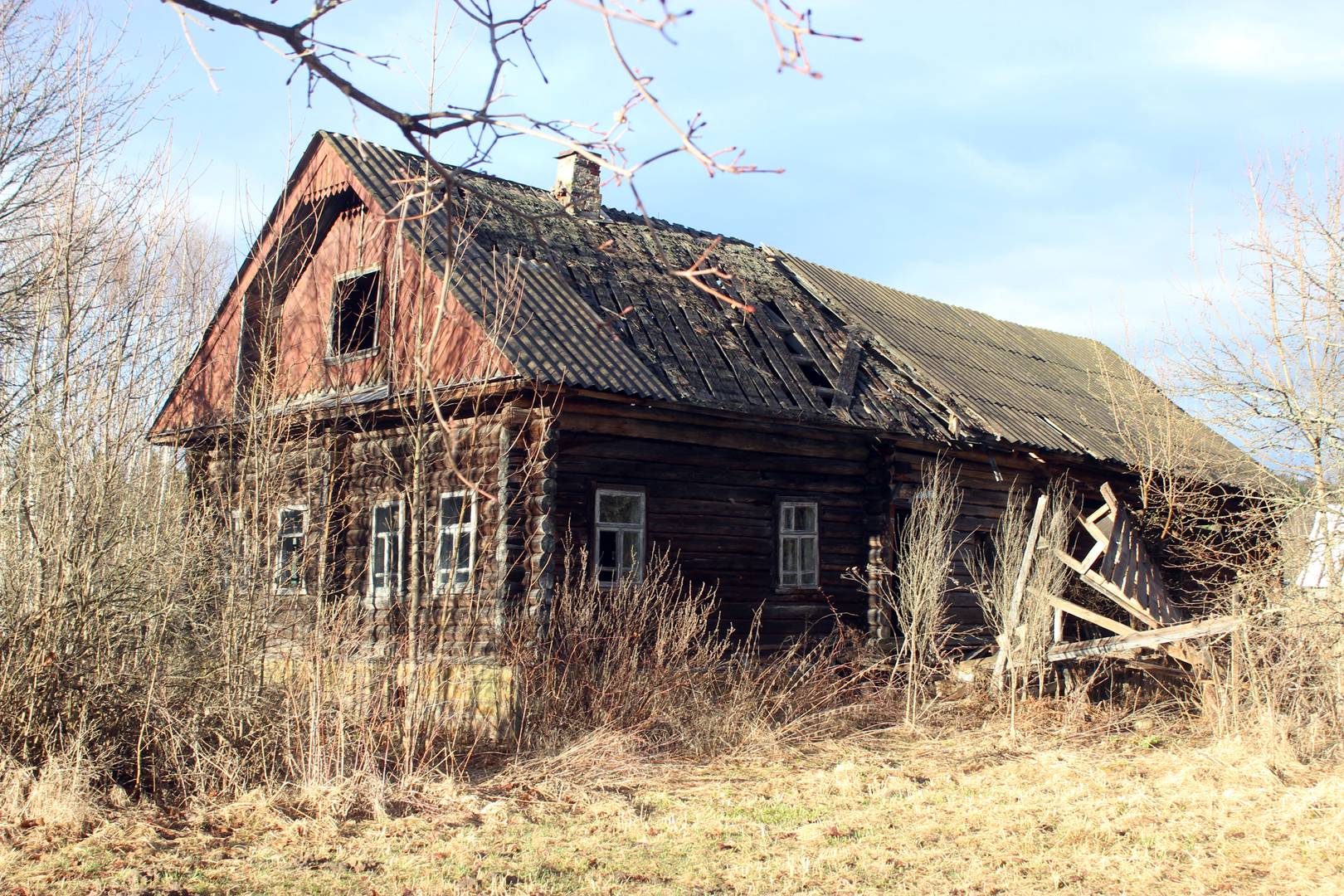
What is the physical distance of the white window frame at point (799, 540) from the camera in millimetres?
14766

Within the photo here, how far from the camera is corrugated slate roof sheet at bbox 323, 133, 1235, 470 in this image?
12727 millimetres

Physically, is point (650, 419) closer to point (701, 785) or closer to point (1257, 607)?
point (701, 785)

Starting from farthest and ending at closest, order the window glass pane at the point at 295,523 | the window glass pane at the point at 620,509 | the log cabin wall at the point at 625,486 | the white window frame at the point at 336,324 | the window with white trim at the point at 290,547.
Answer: the window glass pane at the point at 295,523 < the white window frame at the point at 336,324 < the window glass pane at the point at 620,509 < the log cabin wall at the point at 625,486 < the window with white trim at the point at 290,547

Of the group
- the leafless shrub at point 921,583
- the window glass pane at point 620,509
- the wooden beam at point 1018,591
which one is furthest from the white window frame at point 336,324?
the wooden beam at point 1018,591

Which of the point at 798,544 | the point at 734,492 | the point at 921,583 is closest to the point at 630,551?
the point at 734,492

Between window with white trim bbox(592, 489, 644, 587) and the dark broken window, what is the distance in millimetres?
3635

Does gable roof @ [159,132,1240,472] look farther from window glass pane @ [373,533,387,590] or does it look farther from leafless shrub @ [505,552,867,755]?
window glass pane @ [373,533,387,590]

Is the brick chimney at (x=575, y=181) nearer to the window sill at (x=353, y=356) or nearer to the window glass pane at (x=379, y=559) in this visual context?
the window sill at (x=353, y=356)

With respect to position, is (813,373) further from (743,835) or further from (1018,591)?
(743,835)

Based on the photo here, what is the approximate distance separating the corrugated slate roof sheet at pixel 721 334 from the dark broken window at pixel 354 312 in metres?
1.24

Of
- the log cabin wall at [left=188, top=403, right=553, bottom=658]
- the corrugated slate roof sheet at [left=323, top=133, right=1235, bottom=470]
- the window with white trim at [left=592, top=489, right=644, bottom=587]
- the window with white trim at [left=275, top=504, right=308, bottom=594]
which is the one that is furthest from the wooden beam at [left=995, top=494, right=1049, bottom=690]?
the window with white trim at [left=275, top=504, right=308, bottom=594]

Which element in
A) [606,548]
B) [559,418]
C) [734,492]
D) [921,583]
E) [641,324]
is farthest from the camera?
[641,324]

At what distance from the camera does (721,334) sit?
50.4 feet

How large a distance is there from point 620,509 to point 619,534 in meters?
0.29
